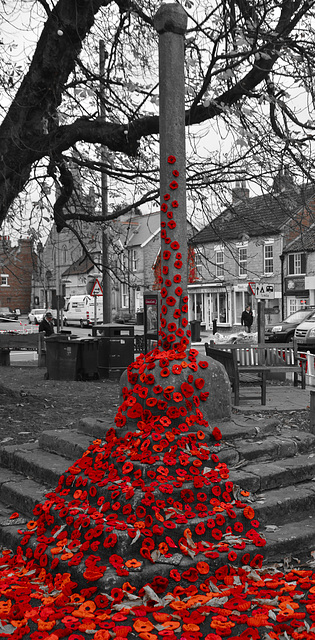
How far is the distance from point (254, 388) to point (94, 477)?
779 centimetres

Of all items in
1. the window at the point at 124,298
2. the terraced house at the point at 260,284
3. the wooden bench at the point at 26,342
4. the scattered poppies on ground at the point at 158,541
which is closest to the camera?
the scattered poppies on ground at the point at 158,541

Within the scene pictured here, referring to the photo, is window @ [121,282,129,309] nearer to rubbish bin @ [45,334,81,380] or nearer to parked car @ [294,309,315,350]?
parked car @ [294,309,315,350]

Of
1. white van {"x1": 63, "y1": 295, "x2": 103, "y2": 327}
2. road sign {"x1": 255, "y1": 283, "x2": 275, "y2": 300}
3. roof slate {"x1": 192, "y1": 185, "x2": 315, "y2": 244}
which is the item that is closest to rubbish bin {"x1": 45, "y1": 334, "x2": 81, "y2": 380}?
roof slate {"x1": 192, "y1": 185, "x2": 315, "y2": 244}

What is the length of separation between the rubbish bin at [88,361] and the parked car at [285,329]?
39.8ft

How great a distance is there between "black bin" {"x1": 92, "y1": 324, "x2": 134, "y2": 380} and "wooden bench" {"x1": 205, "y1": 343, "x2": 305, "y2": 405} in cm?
264

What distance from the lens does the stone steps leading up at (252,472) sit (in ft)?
14.5

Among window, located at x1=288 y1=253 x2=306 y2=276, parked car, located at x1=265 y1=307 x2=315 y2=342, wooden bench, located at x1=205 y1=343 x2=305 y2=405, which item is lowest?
wooden bench, located at x1=205 y1=343 x2=305 y2=405

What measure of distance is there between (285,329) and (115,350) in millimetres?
12799

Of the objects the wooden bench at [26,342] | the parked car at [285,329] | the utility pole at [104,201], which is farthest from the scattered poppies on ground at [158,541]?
the parked car at [285,329]

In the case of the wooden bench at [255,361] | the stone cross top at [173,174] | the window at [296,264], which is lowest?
the wooden bench at [255,361]

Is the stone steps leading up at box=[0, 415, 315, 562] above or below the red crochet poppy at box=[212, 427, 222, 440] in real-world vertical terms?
below

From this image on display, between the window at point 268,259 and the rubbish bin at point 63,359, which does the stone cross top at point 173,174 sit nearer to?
the rubbish bin at point 63,359

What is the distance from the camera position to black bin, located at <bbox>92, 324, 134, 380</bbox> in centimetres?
1395

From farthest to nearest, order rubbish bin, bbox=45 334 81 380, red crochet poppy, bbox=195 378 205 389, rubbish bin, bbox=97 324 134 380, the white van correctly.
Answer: the white van < rubbish bin, bbox=97 324 134 380 < rubbish bin, bbox=45 334 81 380 < red crochet poppy, bbox=195 378 205 389
